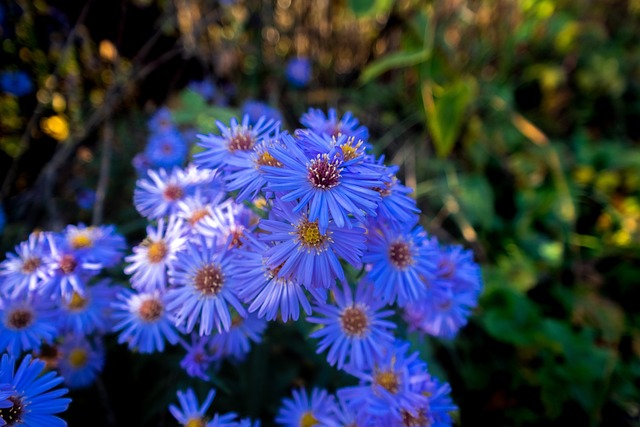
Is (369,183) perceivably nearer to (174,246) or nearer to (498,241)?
(174,246)

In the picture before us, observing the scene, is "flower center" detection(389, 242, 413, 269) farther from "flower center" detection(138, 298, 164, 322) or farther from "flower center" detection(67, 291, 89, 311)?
"flower center" detection(67, 291, 89, 311)

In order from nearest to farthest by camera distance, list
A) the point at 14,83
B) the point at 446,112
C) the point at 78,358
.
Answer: the point at 78,358
the point at 14,83
the point at 446,112

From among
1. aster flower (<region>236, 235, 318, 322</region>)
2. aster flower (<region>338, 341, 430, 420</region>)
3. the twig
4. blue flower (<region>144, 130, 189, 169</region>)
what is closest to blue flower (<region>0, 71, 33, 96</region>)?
the twig

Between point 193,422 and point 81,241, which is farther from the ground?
point 81,241

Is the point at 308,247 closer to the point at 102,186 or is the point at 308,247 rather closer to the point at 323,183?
the point at 323,183

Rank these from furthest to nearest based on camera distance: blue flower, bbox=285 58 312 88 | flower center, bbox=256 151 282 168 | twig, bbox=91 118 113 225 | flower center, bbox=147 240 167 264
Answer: blue flower, bbox=285 58 312 88 → twig, bbox=91 118 113 225 → flower center, bbox=147 240 167 264 → flower center, bbox=256 151 282 168

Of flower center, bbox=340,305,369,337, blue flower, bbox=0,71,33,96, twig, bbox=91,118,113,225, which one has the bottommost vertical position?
flower center, bbox=340,305,369,337

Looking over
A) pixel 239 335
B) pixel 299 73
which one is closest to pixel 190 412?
pixel 239 335
